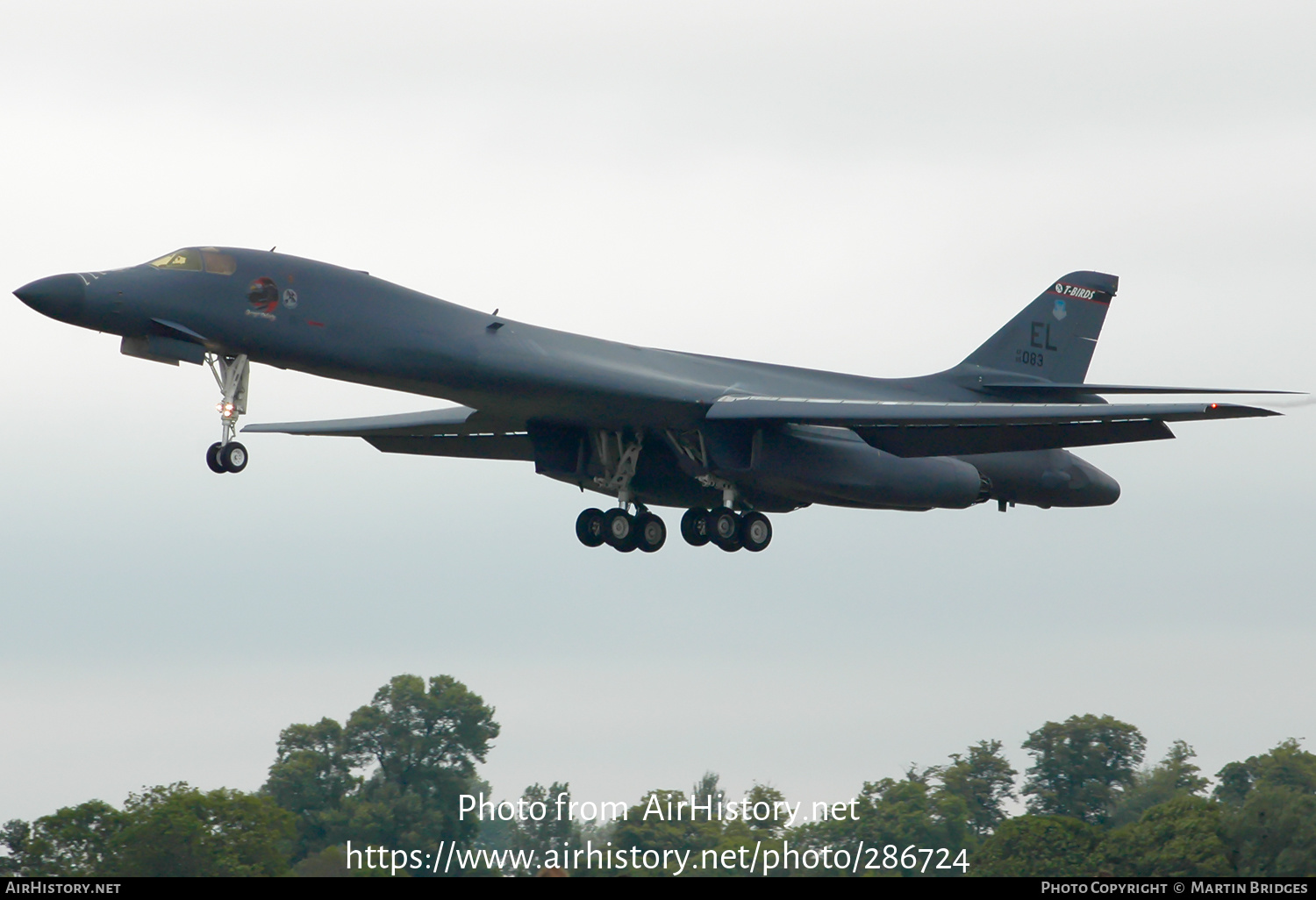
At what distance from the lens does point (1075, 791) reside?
7925cm

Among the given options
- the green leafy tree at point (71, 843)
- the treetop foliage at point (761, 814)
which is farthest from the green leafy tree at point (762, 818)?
the green leafy tree at point (71, 843)

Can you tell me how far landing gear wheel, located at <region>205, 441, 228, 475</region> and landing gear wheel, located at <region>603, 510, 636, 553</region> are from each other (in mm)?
9523

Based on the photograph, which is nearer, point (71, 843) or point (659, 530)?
point (659, 530)

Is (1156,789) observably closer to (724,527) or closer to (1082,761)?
(1082,761)

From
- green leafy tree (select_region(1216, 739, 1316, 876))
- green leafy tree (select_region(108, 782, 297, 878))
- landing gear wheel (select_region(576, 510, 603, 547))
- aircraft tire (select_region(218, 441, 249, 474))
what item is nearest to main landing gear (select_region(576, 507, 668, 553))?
landing gear wheel (select_region(576, 510, 603, 547))

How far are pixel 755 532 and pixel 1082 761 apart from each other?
52.7 metres

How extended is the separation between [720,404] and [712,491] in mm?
2913

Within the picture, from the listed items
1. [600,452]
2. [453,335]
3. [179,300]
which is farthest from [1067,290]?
[179,300]

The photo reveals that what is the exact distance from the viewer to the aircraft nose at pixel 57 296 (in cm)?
2470

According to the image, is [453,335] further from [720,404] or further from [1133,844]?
[1133,844]

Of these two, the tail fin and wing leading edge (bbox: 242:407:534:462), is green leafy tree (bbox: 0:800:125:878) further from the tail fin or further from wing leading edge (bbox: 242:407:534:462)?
the tail fin

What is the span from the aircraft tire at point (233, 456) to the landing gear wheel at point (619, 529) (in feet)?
30.0

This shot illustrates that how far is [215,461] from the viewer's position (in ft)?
82.0

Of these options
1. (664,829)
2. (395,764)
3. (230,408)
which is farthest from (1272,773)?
(230,408)
